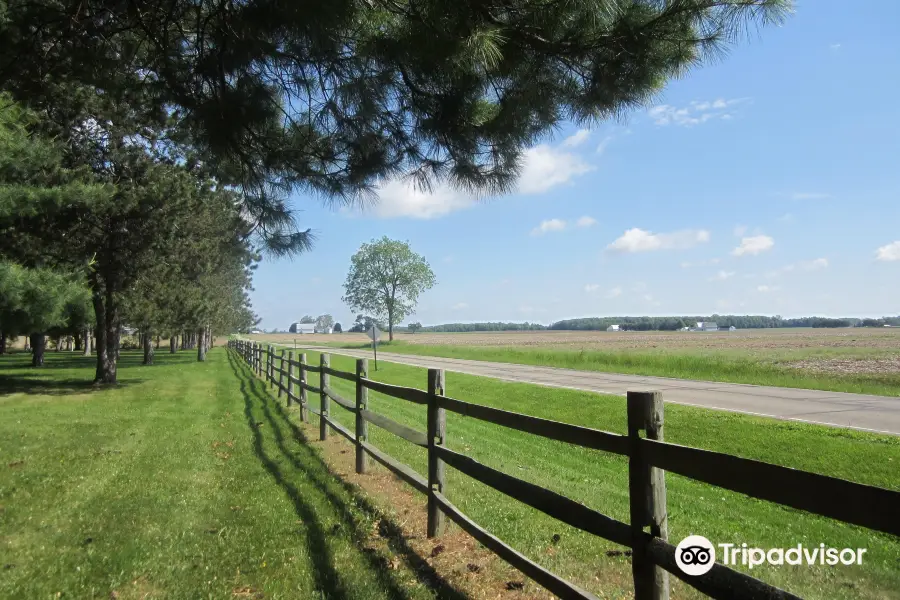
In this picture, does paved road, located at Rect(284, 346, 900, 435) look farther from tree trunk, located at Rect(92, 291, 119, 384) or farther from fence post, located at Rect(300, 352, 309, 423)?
tree trunk, located at Rect(92, 291, 119, 384)

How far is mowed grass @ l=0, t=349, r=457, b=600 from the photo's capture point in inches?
162

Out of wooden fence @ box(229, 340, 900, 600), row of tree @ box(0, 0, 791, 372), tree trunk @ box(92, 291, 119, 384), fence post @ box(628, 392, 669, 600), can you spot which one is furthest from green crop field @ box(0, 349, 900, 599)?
tree trunk @ box(92, 291, 119, 384)

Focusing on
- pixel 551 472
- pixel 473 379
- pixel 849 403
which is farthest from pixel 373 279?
pixel 551 472

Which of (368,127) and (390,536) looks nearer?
(390,536)

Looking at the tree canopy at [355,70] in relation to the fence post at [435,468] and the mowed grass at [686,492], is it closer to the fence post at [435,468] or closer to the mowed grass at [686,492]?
the fence post at [435,468]

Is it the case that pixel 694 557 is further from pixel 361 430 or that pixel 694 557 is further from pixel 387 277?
pixel 387 277

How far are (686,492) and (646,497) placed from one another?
4.46m

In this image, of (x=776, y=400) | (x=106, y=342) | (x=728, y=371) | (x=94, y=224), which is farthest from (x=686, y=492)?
(x=728, y=371)

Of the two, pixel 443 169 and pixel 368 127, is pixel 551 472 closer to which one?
pixel 443 169

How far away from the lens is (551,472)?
7.29m

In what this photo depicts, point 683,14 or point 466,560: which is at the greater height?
point 683,14

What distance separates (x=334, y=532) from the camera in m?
5.04

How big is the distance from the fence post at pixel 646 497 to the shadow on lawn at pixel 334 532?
57.6 inches

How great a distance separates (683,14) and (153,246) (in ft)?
58.7
